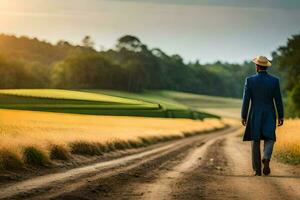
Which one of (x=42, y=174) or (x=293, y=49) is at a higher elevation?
(x=293, y=49)

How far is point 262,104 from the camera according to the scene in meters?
15.1

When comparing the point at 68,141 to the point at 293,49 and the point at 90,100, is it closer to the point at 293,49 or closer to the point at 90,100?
the point at 90,100

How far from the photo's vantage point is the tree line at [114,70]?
68294mm

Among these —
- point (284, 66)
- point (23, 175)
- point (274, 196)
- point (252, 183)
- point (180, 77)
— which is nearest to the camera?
point (274, 196)

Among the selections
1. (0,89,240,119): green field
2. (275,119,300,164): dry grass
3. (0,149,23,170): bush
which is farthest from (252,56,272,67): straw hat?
(0,89,240,119): green field

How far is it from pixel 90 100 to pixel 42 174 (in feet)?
157

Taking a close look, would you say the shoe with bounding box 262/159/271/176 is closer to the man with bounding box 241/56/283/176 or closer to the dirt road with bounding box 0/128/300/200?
the man with bounding box 241/56/283/176

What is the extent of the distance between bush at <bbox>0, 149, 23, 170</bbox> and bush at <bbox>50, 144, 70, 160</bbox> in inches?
150

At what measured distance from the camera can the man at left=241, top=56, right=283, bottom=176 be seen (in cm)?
1499

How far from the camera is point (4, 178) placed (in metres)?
13.0

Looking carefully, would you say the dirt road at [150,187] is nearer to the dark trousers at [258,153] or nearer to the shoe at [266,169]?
the shoe at [266,169]

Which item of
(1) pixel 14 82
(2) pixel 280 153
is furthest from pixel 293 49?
(2) pixel 280 153

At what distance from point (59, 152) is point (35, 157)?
9.26ft

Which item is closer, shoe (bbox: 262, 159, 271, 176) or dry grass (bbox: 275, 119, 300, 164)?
shoe (bbox: 262, 159, 271, 176)
